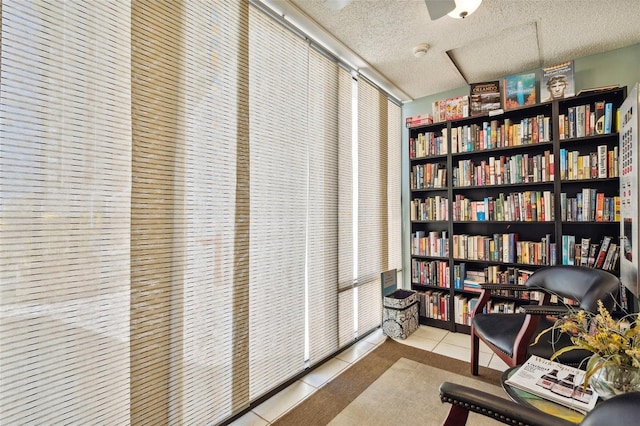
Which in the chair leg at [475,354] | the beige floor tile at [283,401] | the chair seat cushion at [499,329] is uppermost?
the chair seat cushion at [499,329]

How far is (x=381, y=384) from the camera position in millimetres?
2162

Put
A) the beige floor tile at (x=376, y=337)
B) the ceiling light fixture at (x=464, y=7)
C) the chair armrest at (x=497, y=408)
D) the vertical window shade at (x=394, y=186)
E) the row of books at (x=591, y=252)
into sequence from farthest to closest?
the vertical window shade at (x=394, y=186) < the beige floor tile at (x=376, y=337) < the row of books at (x=591, y=252) < the ceiling light fixture at (x=464, y=7) < the chair armrest at (x=497, y=408)

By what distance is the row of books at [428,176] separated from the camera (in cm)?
326

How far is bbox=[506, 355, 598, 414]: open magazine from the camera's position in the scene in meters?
1.17

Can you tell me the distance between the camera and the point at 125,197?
1.32 meters

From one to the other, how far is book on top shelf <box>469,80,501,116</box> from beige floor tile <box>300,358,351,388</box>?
280cm

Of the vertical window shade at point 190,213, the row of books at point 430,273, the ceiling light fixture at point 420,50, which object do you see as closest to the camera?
the vertical window shade at point 190,213

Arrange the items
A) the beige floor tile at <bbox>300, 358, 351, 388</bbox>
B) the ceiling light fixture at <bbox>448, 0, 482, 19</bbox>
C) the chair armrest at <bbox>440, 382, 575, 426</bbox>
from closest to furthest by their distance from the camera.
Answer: the chair armrest at <bbox>440, 382, 575, 426</bbox>
the ceiling light fixture at <bbox>448, 0, 482, 19</bbox>
the beige floor tile at <bbox>300, 358, 351, 388</bbox>

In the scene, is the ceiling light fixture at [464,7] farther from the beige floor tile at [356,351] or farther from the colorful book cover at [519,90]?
the beige floor tile at [356,351]

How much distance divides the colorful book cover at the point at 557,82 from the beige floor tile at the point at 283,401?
3257 mm

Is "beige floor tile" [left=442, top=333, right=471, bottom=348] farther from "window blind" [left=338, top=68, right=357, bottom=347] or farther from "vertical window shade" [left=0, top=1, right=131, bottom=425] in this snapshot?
"vertical window shade" [left=0, top=1, right=131, bottom=425]

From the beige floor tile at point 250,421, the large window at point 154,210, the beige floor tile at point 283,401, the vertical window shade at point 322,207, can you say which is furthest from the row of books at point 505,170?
the beige floor tile at point 250,421

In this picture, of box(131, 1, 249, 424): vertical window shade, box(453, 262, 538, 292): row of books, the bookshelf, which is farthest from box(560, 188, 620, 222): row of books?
box(131, 1, 249, 424): vertical window shade

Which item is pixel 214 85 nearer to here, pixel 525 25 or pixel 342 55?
pixel 342 55
